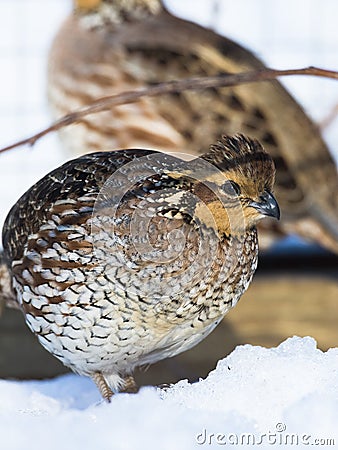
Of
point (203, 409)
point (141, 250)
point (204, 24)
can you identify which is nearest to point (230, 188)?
point (141, 250)

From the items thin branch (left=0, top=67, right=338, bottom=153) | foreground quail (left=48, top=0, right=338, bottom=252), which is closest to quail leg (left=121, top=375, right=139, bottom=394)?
thin branch (left=0, top=67, right=338, bottom=153)

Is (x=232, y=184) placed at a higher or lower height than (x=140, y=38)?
lower

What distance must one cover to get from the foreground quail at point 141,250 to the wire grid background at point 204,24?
418 cm

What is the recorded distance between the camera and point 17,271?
2.89 m

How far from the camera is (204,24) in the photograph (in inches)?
293

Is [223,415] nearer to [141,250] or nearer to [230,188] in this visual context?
[141,250]

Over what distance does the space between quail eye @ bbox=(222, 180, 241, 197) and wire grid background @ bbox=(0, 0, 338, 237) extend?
4329 mm

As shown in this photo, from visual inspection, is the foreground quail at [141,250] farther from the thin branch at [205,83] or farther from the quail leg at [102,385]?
the thin branch at [205,83]

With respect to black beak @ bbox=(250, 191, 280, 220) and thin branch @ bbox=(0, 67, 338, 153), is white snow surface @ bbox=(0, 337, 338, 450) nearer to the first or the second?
black beak @ bbox=(250, 191, 280, 220)

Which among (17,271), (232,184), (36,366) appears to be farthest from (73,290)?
(36,366)

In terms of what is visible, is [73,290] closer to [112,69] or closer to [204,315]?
[204,315]

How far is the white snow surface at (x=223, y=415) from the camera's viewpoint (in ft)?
6.44

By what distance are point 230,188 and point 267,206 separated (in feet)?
0.38

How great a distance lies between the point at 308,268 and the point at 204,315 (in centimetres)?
344
